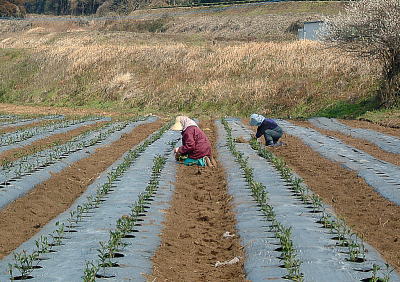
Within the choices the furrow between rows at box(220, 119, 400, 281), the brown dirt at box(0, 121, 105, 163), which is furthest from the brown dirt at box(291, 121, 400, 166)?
the brown dirt at box(0, 121, 105, 163)

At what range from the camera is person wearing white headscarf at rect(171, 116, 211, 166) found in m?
10.2

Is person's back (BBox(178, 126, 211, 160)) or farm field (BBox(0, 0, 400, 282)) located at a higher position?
person's back (BBox(178, 126, 211, 160))

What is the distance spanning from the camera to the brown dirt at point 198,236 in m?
5.02

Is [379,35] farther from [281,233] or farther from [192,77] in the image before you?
[281,233]

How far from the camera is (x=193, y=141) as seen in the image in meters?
10.2

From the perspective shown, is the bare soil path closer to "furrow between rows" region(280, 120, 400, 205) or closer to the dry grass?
"furrow between rows" region(280, 120, 400, 205)

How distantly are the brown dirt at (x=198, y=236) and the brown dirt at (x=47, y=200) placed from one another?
61.7 inches

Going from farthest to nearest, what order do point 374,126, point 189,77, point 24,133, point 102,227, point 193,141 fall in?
point 189,77 → point 374,126 → point 24,133 → point 193,141 → point 102,227

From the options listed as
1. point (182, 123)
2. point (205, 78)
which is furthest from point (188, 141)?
point (205, 78)

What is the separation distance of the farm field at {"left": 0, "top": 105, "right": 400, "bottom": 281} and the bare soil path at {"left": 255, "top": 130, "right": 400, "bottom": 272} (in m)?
0.02

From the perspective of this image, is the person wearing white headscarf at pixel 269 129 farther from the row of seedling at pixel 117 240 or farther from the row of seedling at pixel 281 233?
the row of seedling at pixel 117 240

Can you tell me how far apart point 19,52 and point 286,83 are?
2471 cm

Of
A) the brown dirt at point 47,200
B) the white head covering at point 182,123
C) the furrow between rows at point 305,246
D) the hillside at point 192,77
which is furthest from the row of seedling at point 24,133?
the hillside at point 192,77

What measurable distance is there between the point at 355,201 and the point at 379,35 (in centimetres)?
1282
